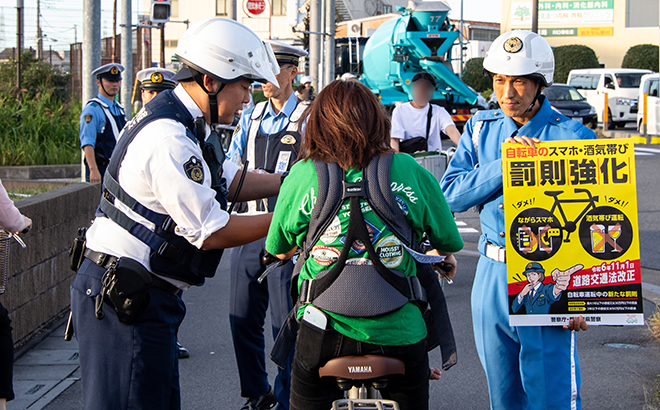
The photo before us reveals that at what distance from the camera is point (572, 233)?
2.88 m

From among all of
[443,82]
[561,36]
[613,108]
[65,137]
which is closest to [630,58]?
[561,36]

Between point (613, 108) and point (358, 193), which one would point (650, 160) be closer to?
point (613, 108)

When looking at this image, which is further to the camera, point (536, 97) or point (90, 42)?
point (90, 42)

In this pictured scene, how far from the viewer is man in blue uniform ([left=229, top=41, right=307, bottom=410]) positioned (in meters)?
4.31

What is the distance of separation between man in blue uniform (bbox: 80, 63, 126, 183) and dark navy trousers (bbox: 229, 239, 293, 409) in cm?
380

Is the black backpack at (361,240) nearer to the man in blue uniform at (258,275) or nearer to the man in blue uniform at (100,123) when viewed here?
the man in blue uniform at (258,275)

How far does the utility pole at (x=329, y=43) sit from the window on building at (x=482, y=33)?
4494 centimetres

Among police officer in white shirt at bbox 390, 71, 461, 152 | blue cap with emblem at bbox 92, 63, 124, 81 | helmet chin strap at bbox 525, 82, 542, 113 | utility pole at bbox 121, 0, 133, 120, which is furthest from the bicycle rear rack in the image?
utility pole at bbox 121, 0, 133, 120

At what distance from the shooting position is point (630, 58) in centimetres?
4253

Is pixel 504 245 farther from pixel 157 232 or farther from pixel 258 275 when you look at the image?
pixel 258 275

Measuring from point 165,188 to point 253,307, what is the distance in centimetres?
199

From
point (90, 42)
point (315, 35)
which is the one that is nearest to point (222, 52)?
point (90, 42)

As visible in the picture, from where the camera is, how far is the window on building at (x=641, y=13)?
51.0 metres

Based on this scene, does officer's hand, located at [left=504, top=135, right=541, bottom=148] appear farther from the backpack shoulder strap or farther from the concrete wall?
the concrete wall
